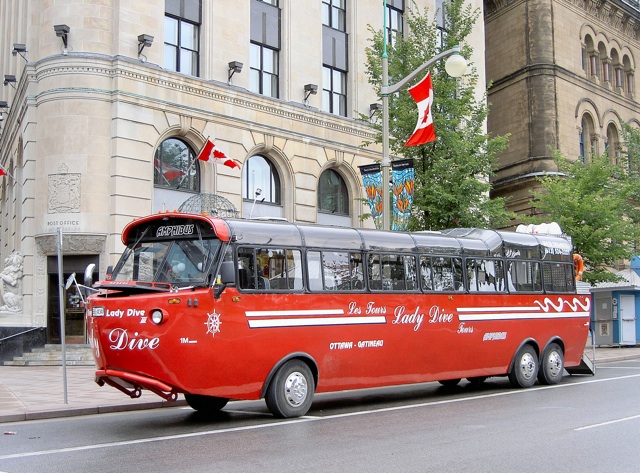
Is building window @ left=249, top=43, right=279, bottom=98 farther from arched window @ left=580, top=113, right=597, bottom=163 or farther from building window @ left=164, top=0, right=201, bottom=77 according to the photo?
arched window @ left=580, top=113, right=597, bottom=163

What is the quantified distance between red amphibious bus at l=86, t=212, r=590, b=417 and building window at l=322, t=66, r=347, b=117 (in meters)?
15.7

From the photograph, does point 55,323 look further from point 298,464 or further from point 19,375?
point 298,464

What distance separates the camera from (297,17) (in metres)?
30.2

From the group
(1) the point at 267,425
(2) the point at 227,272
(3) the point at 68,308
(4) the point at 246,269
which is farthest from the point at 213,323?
(3) the point at 68,308

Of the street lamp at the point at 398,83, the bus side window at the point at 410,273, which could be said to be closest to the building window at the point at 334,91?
the street lamp at the point at 398,83

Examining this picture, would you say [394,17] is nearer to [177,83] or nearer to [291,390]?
[177,83]

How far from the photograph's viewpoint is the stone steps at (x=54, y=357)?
77.2 feet

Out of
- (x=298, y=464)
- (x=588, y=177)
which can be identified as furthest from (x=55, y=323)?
(x=588, y=177)

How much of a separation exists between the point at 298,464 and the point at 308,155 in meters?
22.5

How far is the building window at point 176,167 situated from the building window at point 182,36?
8.80 ft

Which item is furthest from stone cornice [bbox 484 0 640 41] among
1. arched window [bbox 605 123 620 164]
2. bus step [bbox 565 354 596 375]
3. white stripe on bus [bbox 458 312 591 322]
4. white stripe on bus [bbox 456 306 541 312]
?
white stripe on bus [bbox 456 306 541 312]

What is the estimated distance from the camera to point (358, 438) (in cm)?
996

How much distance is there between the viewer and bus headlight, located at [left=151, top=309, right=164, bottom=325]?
10.7 m

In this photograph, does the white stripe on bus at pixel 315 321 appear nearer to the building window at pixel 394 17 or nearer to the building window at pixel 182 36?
the building window at pixel 182 36
